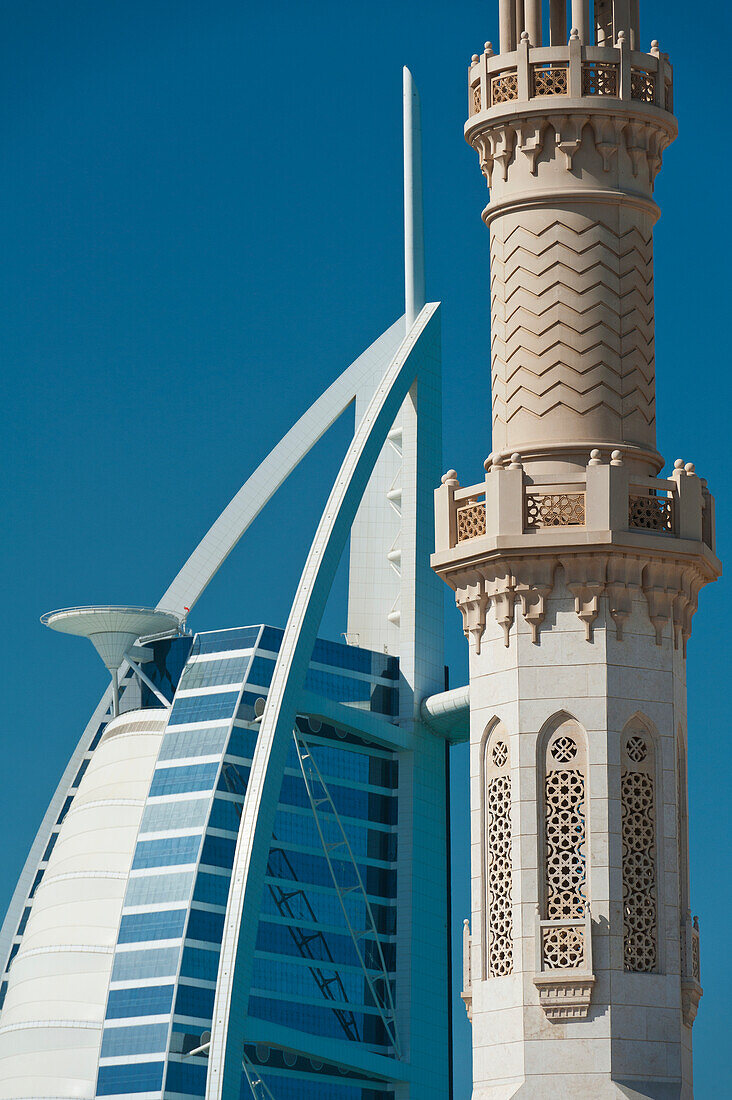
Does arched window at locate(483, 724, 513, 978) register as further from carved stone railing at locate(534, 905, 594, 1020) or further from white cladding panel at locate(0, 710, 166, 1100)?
white cladding panel at locate(0, 710, 166, 1100)

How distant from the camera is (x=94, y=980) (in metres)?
106

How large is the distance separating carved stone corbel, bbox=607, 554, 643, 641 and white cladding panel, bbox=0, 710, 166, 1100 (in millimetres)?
80713

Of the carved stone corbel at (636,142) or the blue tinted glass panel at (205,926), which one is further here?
the blue tinted glass panel at (205,926)

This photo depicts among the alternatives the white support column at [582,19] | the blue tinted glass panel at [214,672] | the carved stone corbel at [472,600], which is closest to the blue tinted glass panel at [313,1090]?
the blue tinted glass panel at [214,672]

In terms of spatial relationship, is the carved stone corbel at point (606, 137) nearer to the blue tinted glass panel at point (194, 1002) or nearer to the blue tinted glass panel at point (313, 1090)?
the blue tinted glass panel at point (313, 1090)

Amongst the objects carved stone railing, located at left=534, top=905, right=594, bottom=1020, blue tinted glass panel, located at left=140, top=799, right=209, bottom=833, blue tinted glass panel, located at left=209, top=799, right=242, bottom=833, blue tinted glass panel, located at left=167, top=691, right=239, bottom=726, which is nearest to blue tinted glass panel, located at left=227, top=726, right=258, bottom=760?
blue tinted glass panel, located at left=167, top=691, right=239, bottom=726

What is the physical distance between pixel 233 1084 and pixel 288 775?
61.8 feet

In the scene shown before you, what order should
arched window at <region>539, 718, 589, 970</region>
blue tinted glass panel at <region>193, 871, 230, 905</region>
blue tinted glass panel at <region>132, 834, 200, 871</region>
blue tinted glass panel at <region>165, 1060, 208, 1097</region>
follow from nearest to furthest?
arched window at <region>539, 718, 589, 970</region> < blue tinted glass panel at <region>165, 1060, 208, 1097</region> < blue tinted glass panel at <region>193, 871, 230, 905</region> < blue tinted glass panel at <region>132, 834, 200, 871</region>

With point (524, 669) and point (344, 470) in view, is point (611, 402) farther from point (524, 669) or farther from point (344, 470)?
point (344, 470)

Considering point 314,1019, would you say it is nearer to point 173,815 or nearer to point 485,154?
point 173,815

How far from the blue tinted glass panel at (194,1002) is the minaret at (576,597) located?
7538 centimetres

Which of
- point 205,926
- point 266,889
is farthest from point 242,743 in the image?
point 205,926

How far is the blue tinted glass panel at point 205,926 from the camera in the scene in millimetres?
100938

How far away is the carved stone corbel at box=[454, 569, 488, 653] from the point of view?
86.8 ft
